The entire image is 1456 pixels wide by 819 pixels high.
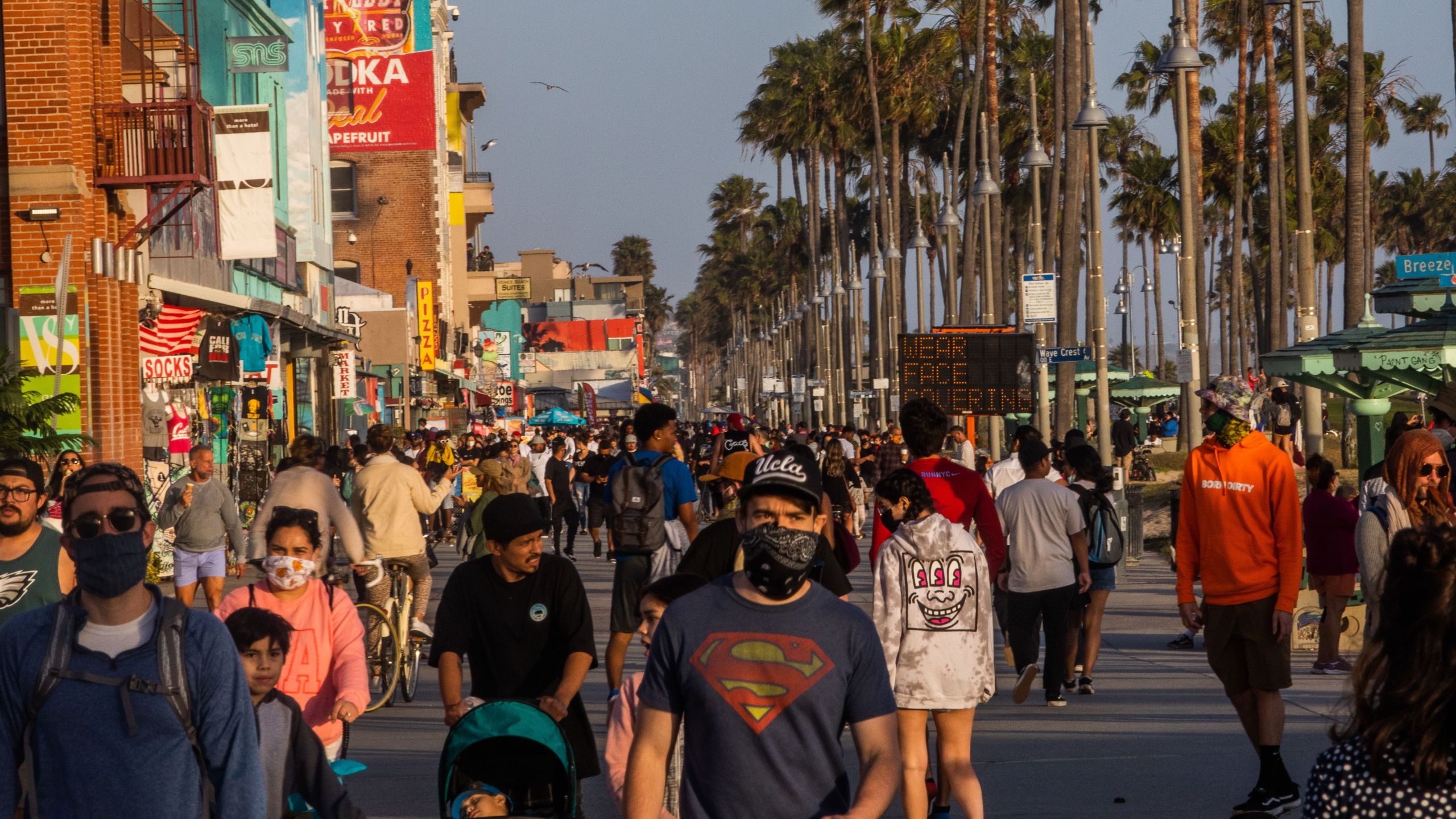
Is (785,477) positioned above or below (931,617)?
above

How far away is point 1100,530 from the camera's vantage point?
12438 mm

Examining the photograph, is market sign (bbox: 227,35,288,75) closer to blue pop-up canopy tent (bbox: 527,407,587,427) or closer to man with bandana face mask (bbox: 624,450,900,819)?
man with bandana face mask (bbox: 624,450,900,819)

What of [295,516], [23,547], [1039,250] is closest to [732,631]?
[295,516]

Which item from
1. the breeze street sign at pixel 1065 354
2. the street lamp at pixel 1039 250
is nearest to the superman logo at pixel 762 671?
the breeze street sign at pixel 1065 354

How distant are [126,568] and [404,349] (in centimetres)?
4584

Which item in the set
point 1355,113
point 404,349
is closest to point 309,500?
point 1355,113

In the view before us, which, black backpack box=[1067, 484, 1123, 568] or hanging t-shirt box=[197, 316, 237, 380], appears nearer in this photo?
black backpack box=[1067, 484, 1123, 568]

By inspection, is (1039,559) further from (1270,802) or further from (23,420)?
(23,420)

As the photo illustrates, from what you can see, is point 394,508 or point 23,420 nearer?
point 23,420

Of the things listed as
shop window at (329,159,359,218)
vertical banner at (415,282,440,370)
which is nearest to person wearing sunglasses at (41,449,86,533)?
vertical banner at (415,282,440,370)

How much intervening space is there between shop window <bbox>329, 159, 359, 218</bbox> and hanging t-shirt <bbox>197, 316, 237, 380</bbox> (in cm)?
4688

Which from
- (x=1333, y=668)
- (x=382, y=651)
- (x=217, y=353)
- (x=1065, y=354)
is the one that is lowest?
(x=1333, y=668)

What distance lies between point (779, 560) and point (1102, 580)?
8755mm

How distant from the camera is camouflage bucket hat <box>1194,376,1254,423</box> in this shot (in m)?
8.18
